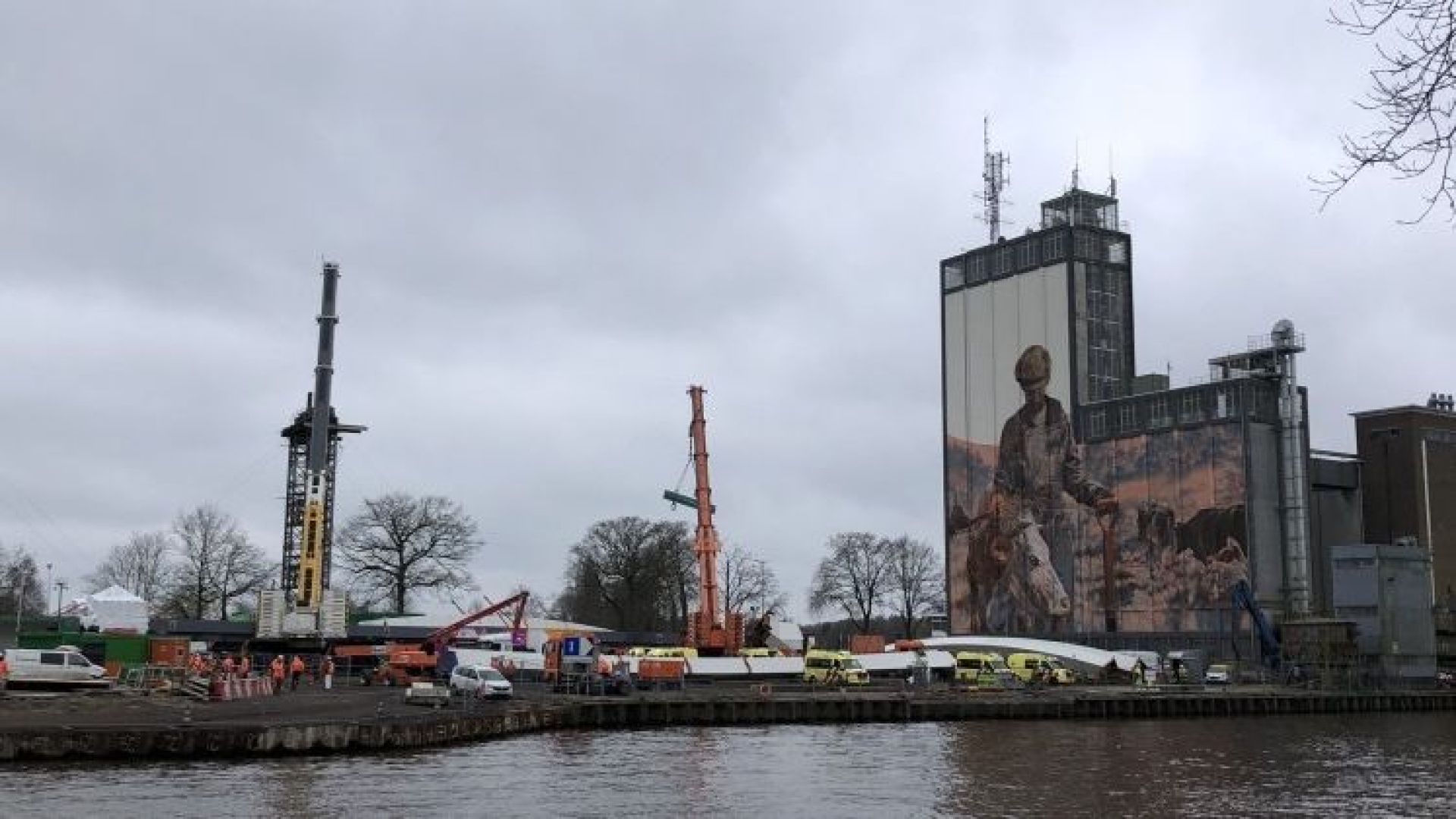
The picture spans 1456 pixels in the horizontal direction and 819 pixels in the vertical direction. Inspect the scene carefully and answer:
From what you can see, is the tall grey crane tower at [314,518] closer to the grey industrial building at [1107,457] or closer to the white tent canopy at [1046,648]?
the white tent canopy at [1046,648]

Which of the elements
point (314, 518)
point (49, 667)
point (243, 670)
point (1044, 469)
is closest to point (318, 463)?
point (314, 518)

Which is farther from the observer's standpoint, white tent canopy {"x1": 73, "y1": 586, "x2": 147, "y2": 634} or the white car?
white tent canopy {"x1": 73, "y1": 586, "x2": 147, "y2": 634}

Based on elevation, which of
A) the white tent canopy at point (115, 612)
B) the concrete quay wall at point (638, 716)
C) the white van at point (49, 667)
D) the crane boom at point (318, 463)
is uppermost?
the crane boom at point (318, 463)

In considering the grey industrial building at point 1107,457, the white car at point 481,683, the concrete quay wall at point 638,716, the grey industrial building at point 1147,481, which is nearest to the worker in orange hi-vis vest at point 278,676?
the white car at point 481,683

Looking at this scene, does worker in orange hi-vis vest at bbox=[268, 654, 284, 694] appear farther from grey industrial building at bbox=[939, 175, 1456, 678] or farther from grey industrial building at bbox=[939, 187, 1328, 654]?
grey industrial building at bbox=[939, 187, 1328, 654]

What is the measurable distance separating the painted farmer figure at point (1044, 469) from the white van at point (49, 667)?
286 ft

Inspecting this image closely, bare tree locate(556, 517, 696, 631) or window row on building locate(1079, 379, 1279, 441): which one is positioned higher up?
window row on building locate(1079, 379, 1279, 441)

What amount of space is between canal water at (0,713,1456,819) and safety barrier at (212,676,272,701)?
12.0 m

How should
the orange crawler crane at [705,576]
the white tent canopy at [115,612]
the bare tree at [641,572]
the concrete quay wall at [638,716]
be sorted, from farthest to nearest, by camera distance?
1. the bare tree at [641,572]
2. the white tent canopy at [115,612]
3. the orange crawler crane at [705,576]
4. the concrete quay wall at [638,716]

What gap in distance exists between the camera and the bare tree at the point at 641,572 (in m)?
157

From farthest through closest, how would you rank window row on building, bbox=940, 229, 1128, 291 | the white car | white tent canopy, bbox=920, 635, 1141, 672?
window row on building, bbox=940, 229, 1128, 291, white tent canopy, bbox=920, 635, 1141, 672, the white car

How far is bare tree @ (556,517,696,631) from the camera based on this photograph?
157 m

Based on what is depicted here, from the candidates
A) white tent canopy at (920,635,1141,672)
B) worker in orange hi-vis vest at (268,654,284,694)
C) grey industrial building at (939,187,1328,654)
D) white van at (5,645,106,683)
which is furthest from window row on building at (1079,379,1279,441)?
white van at (5,645,106,683)

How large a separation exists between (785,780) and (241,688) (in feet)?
94.9
